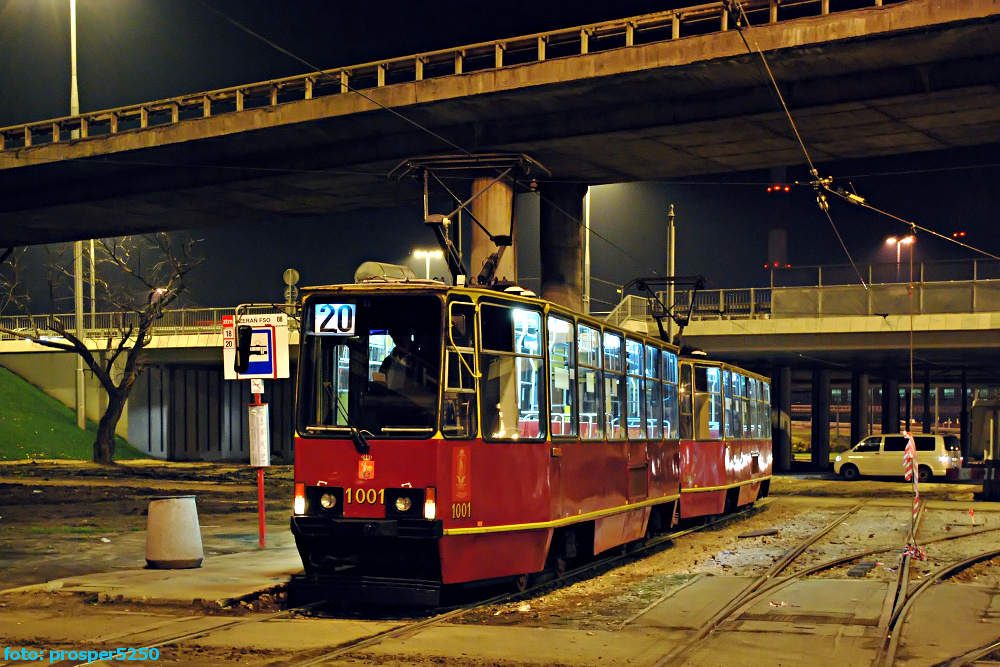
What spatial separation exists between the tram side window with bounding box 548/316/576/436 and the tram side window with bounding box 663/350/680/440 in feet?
16.7

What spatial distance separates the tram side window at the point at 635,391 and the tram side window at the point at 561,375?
2.55 meters

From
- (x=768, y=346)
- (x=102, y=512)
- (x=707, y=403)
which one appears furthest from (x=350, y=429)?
(x=768, y=346)

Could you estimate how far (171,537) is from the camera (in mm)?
13562

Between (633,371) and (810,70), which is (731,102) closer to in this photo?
(810,70)

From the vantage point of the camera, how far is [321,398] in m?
11.5

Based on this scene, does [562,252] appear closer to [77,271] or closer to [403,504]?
[77,271]

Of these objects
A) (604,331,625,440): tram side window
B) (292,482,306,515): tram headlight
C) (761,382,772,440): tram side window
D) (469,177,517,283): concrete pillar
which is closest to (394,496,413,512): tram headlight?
(292,482,306,515): tram headlight

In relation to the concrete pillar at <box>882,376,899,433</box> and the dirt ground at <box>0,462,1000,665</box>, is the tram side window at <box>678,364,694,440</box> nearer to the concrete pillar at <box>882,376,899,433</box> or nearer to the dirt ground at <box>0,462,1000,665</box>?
the dirt ground at <box>0,462,1000,665</box>

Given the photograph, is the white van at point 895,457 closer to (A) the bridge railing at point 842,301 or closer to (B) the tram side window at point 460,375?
(A) the bridge railing at point 842,301

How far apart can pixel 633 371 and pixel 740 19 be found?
1230 centimetres

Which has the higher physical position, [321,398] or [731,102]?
[731,102]

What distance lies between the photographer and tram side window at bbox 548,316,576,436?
12.6 meters

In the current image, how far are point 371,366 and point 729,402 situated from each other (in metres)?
13.1

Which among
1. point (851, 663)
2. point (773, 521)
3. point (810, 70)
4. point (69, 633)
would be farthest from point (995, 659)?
point (810, 70)
